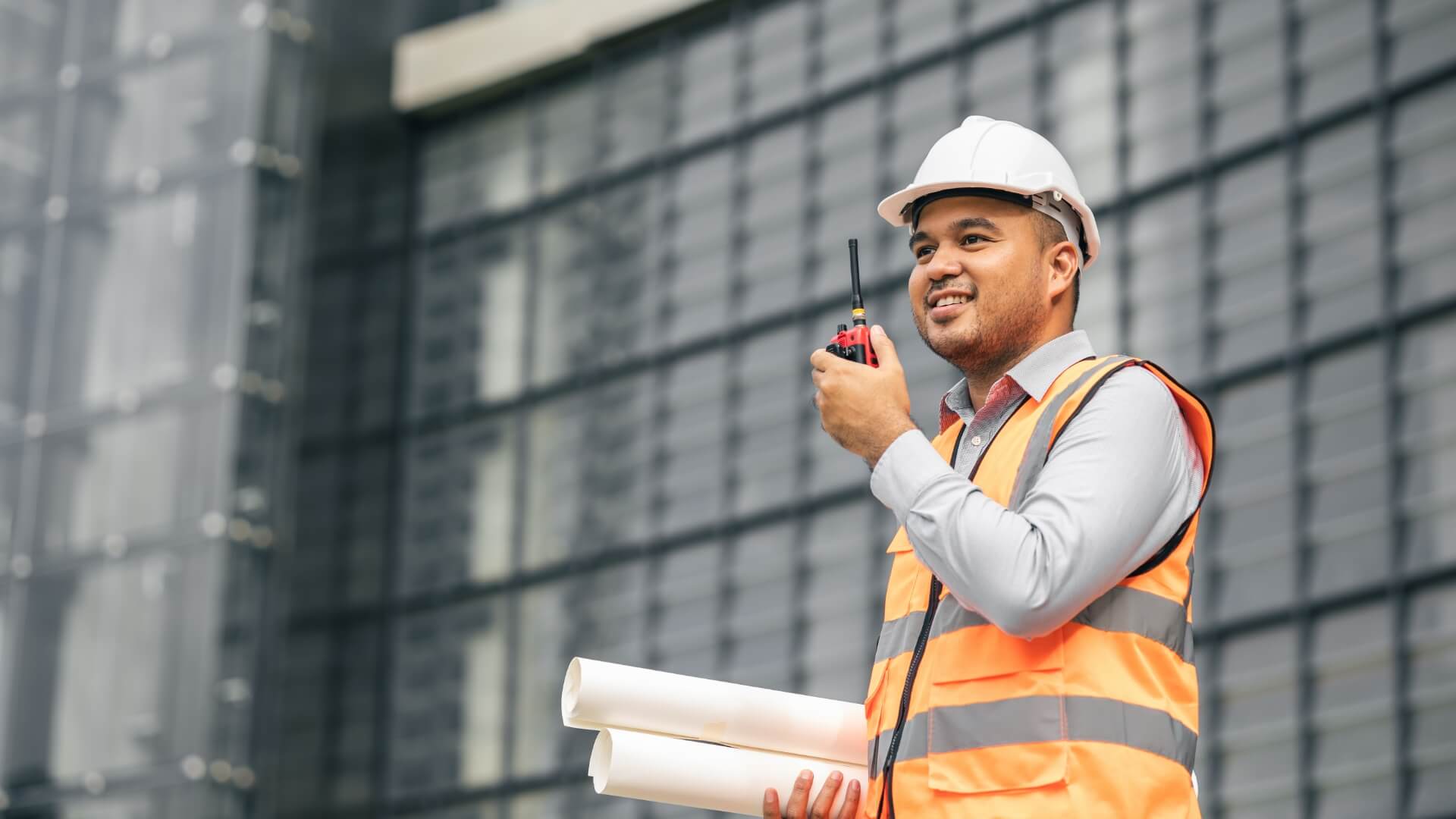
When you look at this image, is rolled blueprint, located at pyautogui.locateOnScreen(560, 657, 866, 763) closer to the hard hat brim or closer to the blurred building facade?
the hard hat brim

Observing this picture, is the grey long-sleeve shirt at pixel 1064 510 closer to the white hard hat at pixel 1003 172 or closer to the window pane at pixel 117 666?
the white hard hat at pixel 1003 172

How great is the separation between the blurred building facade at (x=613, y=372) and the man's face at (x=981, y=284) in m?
13.1

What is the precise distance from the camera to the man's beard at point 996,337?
3.89 meters

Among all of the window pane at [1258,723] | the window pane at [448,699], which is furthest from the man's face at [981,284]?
the window pane at [448,699]

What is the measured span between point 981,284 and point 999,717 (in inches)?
34.2

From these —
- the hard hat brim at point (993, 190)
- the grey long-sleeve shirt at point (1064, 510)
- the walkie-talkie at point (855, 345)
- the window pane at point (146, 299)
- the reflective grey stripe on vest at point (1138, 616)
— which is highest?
the window pane at point (146, 299)

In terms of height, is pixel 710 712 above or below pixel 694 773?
above

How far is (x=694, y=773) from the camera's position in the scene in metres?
3.98

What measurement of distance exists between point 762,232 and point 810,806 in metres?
18.2

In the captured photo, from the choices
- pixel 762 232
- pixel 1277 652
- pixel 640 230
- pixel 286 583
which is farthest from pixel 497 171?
pixel 1277 652

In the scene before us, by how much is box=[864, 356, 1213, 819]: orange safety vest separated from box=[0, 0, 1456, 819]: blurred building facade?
1321 centimetres

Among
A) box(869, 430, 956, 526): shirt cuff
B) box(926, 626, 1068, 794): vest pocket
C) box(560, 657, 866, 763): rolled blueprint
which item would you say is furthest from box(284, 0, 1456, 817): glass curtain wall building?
box(869, 430, 956, 526): shirt cuff

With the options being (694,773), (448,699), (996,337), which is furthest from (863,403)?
(448,699)

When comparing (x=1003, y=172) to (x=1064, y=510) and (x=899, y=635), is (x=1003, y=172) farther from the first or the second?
(x=899, y=635)
